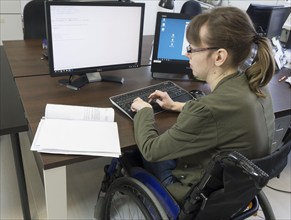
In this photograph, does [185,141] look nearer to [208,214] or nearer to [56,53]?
[208,214]

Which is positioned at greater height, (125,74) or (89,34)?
(89,34)

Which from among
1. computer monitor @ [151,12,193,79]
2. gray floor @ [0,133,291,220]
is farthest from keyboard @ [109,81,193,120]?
gray floor @ [0,133,291,220]

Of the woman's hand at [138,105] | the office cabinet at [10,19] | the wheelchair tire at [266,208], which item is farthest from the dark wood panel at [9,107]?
the office cabinet at [10,19]

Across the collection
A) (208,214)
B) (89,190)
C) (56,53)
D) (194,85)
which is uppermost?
(56,53)

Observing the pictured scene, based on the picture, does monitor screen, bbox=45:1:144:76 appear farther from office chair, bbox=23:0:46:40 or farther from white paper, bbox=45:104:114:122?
office chair, bbox=23:0:46:40

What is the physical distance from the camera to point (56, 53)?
4.32ft

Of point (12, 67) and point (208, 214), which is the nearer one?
point (208, 214)

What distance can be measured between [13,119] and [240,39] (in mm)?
998

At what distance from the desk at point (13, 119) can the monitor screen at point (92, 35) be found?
0.25 meters

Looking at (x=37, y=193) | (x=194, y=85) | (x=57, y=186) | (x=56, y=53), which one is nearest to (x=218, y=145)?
(x=57, y=186)

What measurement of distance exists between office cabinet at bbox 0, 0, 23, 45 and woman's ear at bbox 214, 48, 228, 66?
267cm

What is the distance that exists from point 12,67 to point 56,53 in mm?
435

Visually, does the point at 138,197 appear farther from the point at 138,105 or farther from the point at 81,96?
the point at 81,96

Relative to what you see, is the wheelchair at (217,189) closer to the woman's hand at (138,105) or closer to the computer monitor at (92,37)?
the woman's hand at (138,105)
